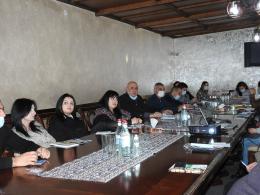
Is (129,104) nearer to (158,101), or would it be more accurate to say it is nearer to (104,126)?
(158,101)

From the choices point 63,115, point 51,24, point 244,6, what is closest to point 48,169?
point 63,115

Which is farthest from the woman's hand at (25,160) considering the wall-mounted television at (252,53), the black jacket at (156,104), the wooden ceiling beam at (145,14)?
the wall-mounted television at (252,53)

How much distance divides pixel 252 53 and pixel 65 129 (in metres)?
6.88

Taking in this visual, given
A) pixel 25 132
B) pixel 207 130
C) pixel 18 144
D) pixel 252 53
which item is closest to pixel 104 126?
pixel 25 132

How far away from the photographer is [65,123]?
3.08 metres

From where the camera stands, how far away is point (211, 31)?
28.8 ft

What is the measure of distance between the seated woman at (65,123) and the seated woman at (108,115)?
0.18 metres

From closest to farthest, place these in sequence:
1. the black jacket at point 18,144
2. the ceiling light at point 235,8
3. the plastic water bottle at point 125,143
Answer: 1. the plastic water bottle at point 125,143
2. the black jacket at point 18,144
3. the ceiling light at point 235,8

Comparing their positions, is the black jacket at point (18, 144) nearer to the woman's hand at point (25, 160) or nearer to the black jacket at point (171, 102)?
the woman's hand at point (25, 160)

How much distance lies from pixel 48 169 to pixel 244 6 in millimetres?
2881

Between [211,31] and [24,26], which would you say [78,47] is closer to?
[24,26]

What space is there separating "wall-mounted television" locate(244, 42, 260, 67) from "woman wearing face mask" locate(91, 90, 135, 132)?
5.95 metres

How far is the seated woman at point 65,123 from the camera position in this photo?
299cm

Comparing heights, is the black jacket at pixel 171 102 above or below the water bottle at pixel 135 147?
above
